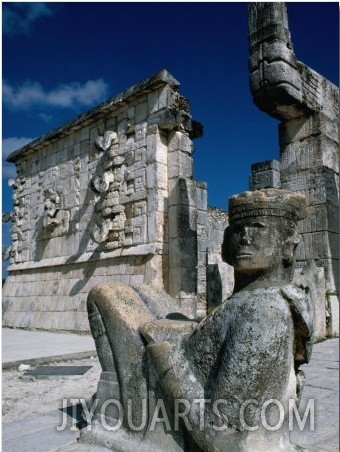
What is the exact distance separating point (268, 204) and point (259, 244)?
0.22 m

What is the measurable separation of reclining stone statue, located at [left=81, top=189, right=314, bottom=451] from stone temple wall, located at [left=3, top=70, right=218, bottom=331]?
17.9 ft

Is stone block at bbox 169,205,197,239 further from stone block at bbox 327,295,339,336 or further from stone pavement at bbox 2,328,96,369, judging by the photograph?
stone block at bbox 327,295,339,336

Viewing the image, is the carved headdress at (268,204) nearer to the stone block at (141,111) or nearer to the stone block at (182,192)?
the stone block at (182,192)

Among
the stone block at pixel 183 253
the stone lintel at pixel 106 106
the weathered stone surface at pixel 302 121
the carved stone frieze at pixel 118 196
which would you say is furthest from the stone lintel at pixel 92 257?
the stone lintel at pixel 106 106

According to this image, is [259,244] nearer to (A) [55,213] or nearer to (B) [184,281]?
(B) [184,281]

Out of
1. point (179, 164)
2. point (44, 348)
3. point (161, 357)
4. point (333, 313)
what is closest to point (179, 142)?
point (179, 164)

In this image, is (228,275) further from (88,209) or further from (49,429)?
(49,429)

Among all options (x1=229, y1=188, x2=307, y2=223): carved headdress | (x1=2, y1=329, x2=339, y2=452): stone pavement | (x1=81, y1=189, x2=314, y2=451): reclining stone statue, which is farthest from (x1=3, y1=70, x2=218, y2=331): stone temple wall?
(x1=229, y1=188, x2=307, y2=223): carved headdress

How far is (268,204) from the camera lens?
233cm

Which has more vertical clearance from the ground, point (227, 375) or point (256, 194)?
point (256, 194)

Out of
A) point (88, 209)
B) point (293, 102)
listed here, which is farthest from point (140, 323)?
point (88, 209)

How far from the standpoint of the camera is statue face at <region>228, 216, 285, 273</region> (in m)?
2.29

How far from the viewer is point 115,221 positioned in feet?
30.7

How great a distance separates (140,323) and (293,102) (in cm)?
609
